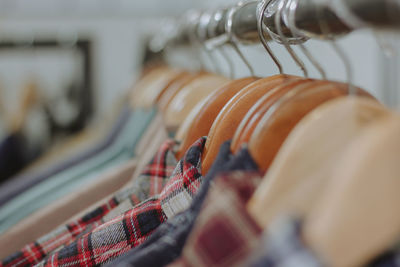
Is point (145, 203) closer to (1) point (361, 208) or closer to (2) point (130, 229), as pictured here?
(2) point (130, 229)

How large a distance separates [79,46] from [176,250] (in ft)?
8.50

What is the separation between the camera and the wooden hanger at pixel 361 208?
274mm

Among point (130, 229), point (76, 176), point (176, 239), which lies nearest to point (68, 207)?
point (76, 176)

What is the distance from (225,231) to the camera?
314 mm

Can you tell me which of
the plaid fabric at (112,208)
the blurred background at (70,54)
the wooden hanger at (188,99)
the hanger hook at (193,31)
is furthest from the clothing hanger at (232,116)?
the blurred background at (70,54)

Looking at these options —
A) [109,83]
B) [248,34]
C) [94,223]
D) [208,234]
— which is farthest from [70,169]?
[109,83]

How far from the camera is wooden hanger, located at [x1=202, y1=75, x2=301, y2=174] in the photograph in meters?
0.47

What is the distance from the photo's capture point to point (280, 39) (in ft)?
1.64

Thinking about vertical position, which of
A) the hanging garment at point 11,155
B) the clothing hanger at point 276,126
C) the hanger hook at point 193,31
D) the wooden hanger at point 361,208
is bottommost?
the hanging garment at point 11,155

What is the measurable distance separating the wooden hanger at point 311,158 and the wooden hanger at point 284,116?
0.19ft

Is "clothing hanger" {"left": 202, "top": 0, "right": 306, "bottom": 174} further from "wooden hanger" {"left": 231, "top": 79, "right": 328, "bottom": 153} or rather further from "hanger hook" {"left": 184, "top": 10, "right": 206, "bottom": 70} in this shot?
"hanger hook" {"left": 184, "top": 10, "right": 206, "bottom": 70}

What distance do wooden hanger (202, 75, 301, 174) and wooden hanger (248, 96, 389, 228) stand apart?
14 cm

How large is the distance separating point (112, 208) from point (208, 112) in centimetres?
18

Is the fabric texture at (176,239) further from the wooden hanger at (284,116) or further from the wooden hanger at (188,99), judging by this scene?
the wooden hanger at (188,99)
